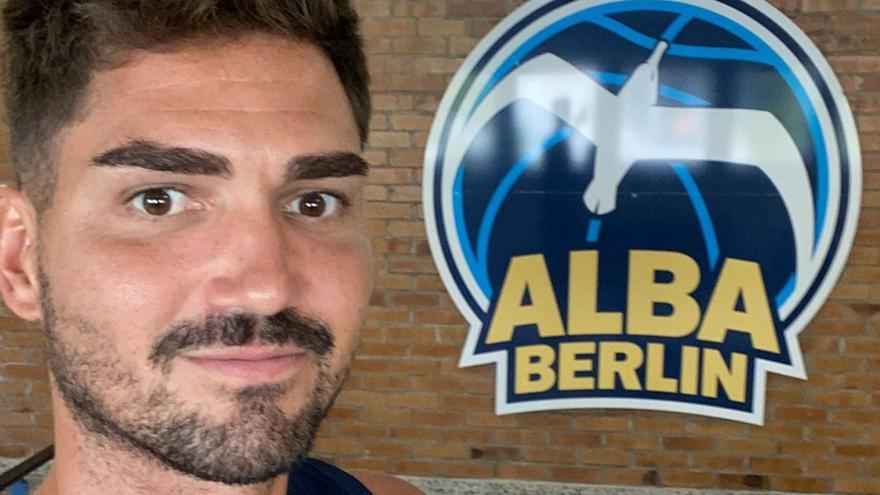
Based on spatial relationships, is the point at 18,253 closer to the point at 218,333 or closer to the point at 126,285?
the point at 126,285

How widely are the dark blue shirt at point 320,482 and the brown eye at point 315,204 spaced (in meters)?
0.57

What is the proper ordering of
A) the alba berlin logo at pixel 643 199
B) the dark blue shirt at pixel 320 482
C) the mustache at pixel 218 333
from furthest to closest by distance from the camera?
the alba berlin logo at pixel 643 199
the dark blue shirt at pixel 320 482
the mustache at pixel 218 333

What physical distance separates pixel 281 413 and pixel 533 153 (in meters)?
2.12

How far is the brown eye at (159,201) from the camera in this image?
2.96 ft

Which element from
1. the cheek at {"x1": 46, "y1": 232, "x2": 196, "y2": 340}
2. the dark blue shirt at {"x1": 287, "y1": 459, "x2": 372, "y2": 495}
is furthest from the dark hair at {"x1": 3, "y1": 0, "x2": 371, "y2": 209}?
the dark blue shirt at {"x1": 287, "y1": 459, "x2": 372, "y2": 495}

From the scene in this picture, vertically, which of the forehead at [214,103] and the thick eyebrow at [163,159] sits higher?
the forehead at [214,103]

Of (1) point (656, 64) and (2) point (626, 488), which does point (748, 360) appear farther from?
(1) point (656, 64)

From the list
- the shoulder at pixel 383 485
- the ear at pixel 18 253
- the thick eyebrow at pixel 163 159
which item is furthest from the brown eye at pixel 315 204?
the shoulder at pixel 383 485

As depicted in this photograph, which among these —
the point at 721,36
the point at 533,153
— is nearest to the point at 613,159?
the point at 533,153

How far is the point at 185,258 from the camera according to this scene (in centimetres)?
88

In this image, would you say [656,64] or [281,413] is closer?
[281,413]

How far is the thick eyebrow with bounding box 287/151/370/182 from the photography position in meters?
0.96

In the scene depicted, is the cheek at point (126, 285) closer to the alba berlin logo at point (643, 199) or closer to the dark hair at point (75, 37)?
the dark hair at point (75, 37)

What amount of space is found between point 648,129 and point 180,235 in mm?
2272
